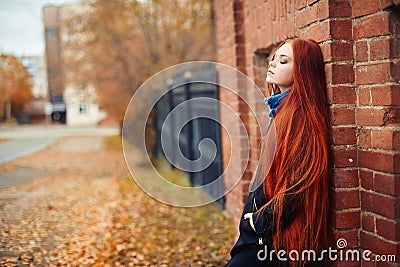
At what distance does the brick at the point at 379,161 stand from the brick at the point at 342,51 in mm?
522

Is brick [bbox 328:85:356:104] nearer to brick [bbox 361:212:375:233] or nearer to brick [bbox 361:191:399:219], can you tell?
brick [bbox 361:191:399:219]

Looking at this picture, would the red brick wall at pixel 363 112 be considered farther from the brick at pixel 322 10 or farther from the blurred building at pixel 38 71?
the blurred building at pixel 38 71

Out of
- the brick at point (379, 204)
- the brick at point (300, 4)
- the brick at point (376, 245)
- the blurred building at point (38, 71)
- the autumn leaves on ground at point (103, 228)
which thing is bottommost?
the autumn leaves on ground at point (103, 228)

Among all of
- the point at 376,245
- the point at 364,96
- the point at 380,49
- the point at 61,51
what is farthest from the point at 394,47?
the point at 61,51

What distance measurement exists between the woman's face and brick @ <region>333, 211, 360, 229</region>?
0.77 metres

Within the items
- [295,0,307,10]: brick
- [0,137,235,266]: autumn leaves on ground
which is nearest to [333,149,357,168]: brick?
[295,0,307,10]: brick

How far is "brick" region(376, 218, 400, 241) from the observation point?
102 inches

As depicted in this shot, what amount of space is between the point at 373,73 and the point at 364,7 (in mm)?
355

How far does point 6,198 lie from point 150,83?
231 inches

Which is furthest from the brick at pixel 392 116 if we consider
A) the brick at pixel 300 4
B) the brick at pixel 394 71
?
the brick at pixel 300 4

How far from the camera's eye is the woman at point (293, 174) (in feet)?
8.48

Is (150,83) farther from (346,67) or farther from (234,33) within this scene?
(346,67)

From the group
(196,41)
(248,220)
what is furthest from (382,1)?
(196,41)

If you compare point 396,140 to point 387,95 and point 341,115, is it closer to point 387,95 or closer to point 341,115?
point 387,95
